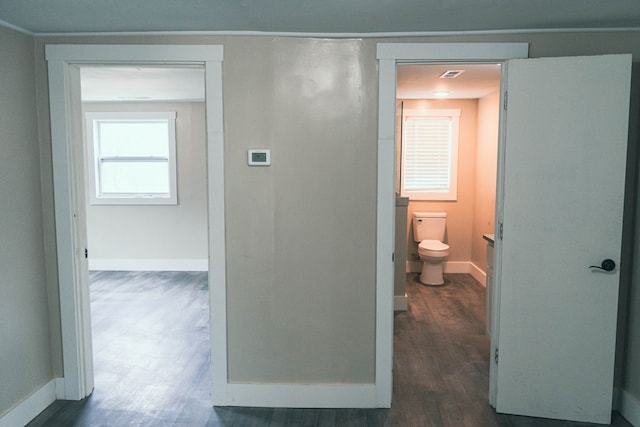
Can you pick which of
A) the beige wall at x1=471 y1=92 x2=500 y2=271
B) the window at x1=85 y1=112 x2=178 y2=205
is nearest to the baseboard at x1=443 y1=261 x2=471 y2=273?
the beige wall at x1=471 y1=92 x2=500 y2=271

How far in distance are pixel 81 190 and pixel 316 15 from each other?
1.79 m

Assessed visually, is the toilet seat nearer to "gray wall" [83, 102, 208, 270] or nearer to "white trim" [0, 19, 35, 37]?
"gray wall" [83, 102, 208, 270]

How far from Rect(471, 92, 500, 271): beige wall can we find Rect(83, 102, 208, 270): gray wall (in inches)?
142

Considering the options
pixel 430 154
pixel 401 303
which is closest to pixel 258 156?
pixel 401 303

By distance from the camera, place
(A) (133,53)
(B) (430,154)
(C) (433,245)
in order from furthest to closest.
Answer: (B) (430,154), (C) (433,245), (A) (133,53)

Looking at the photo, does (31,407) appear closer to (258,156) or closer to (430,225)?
(258,156)

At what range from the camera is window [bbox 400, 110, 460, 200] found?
5996 millimetres

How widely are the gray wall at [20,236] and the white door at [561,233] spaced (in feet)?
8.94

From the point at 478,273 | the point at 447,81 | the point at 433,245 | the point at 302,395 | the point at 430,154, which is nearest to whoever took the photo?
the point at 302,395

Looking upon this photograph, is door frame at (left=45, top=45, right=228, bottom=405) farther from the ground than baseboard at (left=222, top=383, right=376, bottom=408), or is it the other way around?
door frame at (left=45, top=45, right=228, bottom=405)

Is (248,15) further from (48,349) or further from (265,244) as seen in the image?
(48,349)

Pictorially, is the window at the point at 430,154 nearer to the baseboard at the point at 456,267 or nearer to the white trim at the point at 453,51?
the baseboard at the point at 456,267

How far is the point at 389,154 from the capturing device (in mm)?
2695

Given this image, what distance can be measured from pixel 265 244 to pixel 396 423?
1.27m
